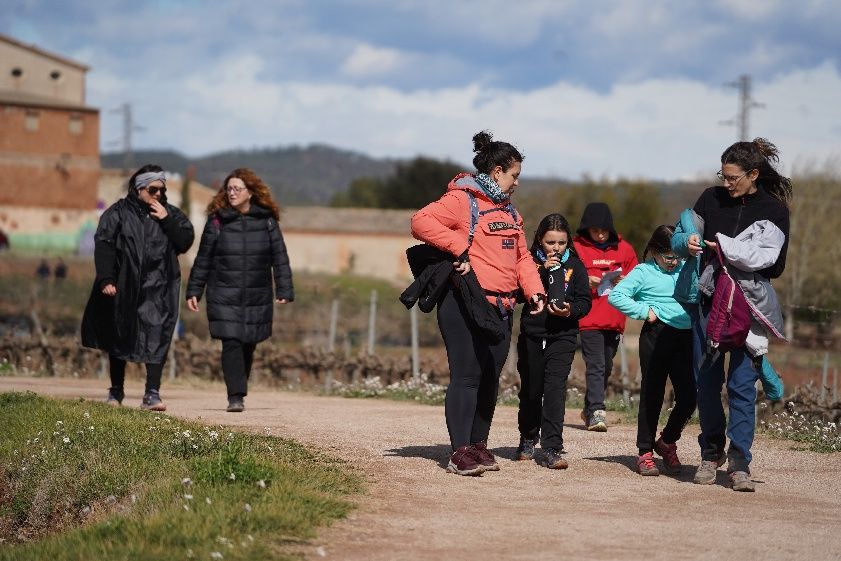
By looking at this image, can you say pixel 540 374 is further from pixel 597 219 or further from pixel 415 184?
pixel 415 184

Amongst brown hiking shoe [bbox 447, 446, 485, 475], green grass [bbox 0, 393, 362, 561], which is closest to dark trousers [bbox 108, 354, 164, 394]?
green grass [bbox 0, 393, 362, 561]

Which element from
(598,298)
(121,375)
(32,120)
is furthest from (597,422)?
(32,120)

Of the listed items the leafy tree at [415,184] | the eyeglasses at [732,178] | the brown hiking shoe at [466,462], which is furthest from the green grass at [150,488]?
the leafy tree at [415,184]

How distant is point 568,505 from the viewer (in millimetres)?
7680

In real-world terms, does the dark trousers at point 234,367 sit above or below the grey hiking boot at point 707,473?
above

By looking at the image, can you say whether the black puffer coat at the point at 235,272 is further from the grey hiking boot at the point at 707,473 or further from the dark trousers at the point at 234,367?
the grey hiking boot at the point at 707,473

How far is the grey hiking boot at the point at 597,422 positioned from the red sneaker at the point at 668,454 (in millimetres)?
2370

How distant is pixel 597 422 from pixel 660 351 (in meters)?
2.68

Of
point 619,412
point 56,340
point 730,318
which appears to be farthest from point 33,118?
point 730,318

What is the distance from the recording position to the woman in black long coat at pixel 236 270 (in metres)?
12.3

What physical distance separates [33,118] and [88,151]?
3.39m

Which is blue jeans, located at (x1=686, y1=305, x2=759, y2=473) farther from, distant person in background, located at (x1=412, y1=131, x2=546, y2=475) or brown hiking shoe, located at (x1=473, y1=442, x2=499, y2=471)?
brown hiking shoe, located at (x1=473, y1=442, x2=499, y2=471)

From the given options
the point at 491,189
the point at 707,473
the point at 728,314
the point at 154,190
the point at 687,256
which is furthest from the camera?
the point at 154,190

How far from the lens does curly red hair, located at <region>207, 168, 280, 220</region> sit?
485 inches
